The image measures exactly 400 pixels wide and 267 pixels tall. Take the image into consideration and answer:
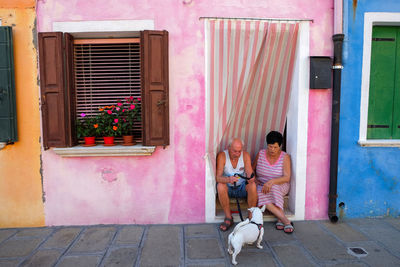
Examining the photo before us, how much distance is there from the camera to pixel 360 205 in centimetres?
379

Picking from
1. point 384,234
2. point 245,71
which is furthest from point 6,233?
point 384,234

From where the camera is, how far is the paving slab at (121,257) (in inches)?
108

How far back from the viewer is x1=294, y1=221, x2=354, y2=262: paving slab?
286cm

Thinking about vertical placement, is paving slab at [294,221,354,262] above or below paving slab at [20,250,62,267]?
above

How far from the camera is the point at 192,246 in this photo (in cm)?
308

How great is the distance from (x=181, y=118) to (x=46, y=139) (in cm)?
172

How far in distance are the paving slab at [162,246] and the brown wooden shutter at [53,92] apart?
1587mm

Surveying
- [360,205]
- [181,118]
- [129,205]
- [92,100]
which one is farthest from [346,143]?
[92,100]

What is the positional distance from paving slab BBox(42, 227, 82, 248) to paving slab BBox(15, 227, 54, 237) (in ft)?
0.43

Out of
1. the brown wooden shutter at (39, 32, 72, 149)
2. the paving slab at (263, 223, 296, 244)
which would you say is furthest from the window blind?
the paving slab at (263, 223, 296, 244)

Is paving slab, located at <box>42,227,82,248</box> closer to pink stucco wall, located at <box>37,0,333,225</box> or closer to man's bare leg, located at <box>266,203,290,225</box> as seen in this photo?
pink stucco wall, located at <box>37,0,333,225</box>

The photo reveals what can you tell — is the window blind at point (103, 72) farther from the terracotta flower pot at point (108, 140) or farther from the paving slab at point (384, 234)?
the paving slab at point (384, 234)

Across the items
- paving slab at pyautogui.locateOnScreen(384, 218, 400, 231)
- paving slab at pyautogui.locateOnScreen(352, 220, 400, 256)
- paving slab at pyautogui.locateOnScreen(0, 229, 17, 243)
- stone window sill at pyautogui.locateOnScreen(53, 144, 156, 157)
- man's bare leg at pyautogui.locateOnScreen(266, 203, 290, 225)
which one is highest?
stone window sill at pyautogui.locateOnScreen(53, 144, 156, 157)

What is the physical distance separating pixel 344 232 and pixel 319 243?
19.9 inches
